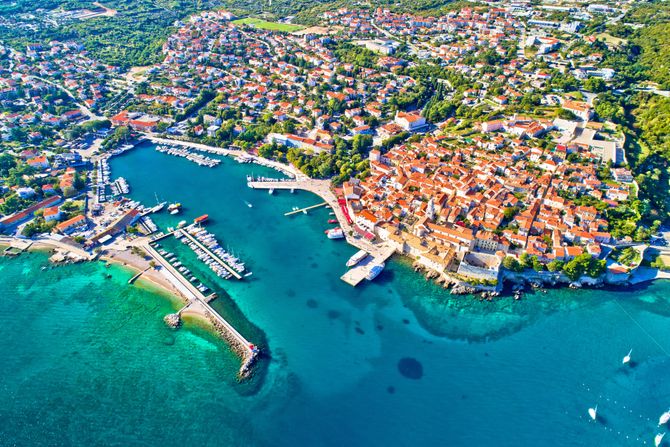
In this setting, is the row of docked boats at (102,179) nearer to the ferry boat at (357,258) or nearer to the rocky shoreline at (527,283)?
the ferry boat at (357,258)

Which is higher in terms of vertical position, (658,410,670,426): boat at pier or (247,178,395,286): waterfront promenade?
(247,178,395,286): waterfront promenade

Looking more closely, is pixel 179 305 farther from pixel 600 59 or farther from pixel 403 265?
pixel 600 59

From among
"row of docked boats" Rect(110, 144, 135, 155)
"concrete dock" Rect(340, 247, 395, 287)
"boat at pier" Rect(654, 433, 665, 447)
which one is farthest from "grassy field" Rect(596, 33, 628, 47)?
"row of docked boats" Rect(110, 144, 135, 155)

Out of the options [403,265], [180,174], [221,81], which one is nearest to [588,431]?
[403,265]

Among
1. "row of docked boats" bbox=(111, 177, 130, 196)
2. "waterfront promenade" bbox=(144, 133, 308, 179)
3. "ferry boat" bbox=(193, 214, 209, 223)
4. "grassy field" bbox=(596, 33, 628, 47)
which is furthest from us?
"grassy field" bbox=(596, 33, 628, 47)

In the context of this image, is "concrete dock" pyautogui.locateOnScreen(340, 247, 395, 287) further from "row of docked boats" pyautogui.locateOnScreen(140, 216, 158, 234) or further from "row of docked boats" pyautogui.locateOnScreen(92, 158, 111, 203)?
"row of docked boats" pyautogui.locateOnScreen(92, 158, 111, 203)
